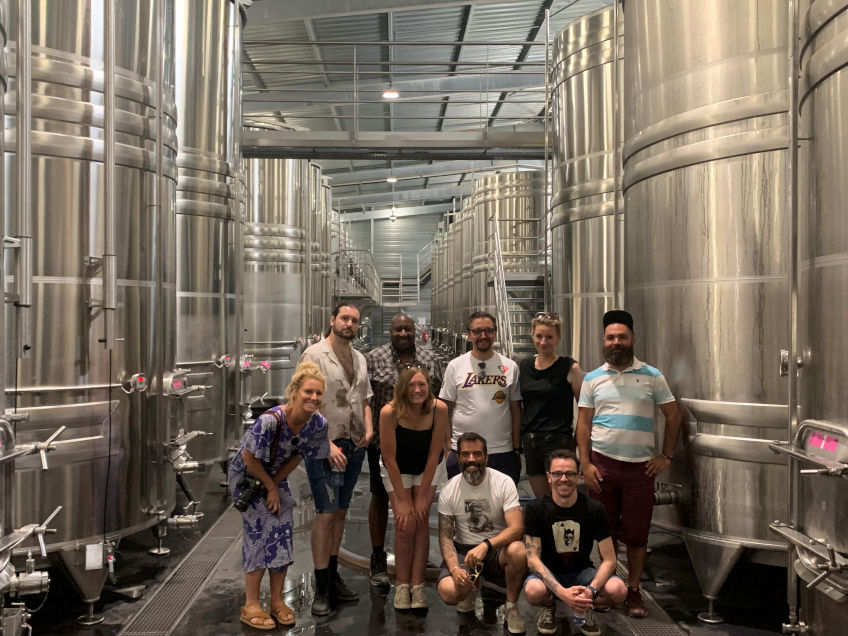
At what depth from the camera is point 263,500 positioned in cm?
430

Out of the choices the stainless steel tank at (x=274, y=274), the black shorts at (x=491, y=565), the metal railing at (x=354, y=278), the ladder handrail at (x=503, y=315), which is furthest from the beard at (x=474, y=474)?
the metal railing at (x=354, y=278)

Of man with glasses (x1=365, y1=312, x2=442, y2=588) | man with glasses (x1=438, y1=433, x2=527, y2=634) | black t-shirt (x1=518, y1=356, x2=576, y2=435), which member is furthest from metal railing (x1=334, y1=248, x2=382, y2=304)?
man with glasses (x1=438, y1=433, x2=527, y2=634)

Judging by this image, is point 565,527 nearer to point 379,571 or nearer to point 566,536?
point 566,536

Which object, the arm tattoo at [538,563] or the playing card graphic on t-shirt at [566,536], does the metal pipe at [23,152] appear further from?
the playing card graphic on t-shirt at [566,536]

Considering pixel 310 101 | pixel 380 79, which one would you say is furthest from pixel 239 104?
pixel 380 79

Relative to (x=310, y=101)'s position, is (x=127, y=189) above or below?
Result: below

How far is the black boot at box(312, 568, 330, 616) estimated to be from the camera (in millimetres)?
4504

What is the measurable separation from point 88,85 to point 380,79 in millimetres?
14185

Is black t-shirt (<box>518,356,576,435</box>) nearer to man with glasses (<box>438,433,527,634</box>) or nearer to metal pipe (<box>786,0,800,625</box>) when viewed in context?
man with glasses (<box>438,433,527,634</box>)

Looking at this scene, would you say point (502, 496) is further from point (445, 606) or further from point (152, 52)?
point (152, 52)

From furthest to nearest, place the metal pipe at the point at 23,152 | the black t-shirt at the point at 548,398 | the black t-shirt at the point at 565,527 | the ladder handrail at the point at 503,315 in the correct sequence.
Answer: the ladder handrail at the point at 503,315
the black t-shirt at the point at 548,398
the black t-shirt at the point at 565,527
the metal pipe at the point at 23,152

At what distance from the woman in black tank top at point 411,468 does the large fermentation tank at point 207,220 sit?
10.8ft

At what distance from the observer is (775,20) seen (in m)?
4.22

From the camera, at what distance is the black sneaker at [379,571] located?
496 cm
